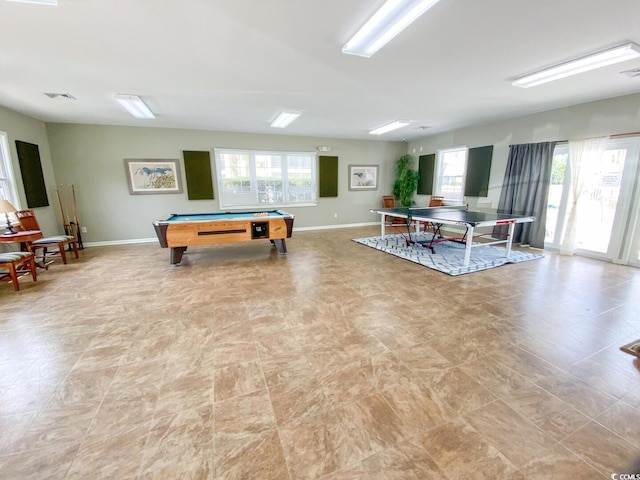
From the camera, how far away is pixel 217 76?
3275 millimetres

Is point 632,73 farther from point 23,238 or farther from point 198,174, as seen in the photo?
point 23,238

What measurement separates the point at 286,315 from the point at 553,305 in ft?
9.75

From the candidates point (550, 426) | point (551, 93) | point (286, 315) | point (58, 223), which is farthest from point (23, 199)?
point (551, 93)

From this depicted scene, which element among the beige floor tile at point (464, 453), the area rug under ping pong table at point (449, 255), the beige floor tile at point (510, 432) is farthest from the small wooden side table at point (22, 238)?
the beige floor tile at point (510, 432)

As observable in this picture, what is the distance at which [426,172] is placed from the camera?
7.73 meters

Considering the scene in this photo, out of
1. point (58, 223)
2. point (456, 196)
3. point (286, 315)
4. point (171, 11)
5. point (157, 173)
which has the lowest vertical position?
point (286, 315)

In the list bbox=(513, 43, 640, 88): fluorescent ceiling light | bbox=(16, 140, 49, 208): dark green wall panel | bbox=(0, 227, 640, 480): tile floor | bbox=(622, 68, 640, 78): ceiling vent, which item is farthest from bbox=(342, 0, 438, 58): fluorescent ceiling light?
bbox=(16, 140, 49, 208): dark green wall panel

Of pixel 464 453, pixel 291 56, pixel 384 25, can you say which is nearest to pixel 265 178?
pixel 291 56

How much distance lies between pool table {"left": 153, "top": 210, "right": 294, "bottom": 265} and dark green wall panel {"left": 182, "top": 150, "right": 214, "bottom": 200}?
2171 millimetres

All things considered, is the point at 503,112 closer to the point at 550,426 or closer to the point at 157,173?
the point at 550,426

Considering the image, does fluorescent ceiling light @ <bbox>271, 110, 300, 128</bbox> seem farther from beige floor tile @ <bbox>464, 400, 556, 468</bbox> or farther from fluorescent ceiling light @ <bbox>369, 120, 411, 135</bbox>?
beige floor tile @ <bbox>464, 400, 556, 468</bbox>

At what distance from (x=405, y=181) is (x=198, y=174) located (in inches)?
229

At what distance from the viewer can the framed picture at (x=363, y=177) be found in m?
7.99

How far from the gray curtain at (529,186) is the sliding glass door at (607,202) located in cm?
17
